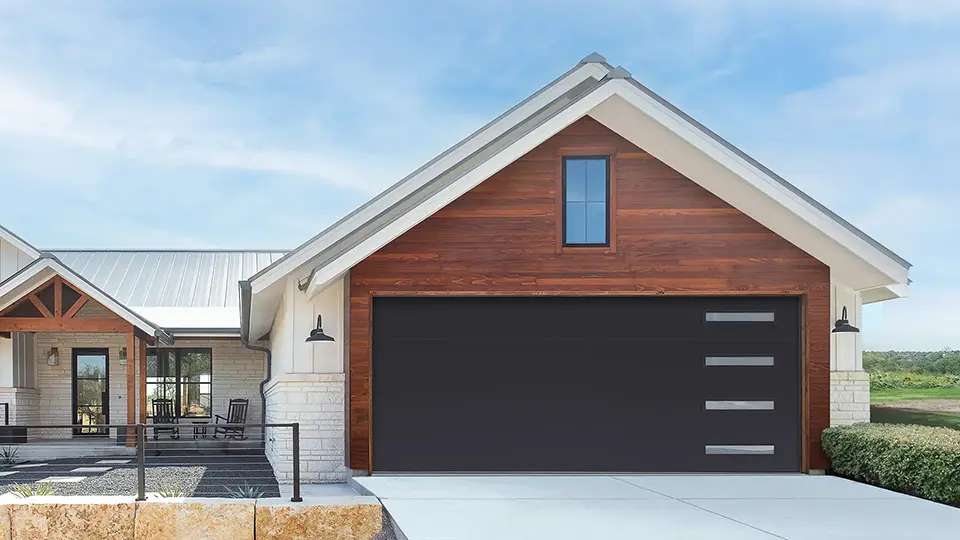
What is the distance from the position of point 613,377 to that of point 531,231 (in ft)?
6.34

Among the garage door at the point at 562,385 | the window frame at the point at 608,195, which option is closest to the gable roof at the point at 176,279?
the garage door at the point at 562,385

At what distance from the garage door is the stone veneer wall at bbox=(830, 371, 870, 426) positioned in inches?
37.9

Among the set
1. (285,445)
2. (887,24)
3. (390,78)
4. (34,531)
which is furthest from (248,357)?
(887,24)

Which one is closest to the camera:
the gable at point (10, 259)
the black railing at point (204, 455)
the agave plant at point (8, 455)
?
the black railing at point (204, 455)

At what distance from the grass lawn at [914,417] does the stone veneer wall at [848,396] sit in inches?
164

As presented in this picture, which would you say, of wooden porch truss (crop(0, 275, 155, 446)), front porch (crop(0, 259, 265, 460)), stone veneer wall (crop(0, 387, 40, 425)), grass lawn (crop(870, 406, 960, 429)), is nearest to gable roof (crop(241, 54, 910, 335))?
grass lawn (crop(870, 406, 960, 429))

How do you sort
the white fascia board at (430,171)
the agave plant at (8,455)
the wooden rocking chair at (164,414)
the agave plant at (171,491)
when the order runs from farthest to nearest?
the wooden rocking chair at (164,414) → the agave plant at (8,455) → the white fascia board at (430,171) → the agave plant at (171,491)

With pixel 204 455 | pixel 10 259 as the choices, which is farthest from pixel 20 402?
pixel 204 455

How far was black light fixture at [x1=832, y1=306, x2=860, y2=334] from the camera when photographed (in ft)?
37.7

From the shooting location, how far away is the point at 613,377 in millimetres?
11617

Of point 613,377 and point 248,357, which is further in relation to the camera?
point 248,357

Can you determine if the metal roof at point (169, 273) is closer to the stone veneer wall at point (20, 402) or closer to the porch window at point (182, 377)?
the porch window at point (182, 377)

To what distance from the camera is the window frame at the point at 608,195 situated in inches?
453

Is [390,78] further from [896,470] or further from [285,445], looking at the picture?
[896,470]
